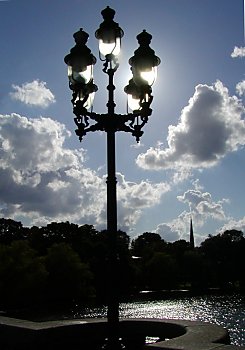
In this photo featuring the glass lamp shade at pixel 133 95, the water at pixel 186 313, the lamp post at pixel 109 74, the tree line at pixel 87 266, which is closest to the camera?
the lamp post at pixel 109 74

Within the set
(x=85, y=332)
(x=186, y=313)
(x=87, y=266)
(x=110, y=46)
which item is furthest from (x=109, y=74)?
(x=87, y=266)

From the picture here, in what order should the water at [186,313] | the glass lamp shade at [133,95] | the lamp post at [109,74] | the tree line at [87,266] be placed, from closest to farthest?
1. the lamp post at [109,74]
2. the glass lamp shade at [133,95]
3. the water at [186,313]
4. the tree line at [87,266]

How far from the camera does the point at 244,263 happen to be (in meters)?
92.6

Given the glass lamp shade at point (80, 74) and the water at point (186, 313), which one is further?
the water at point (186, 313)

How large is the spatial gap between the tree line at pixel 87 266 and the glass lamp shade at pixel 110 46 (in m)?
26.2

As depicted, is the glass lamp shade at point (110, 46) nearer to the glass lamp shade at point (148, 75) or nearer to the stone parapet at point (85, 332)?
the glass lamp shade at point (148, 75)

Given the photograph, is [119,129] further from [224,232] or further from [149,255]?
[224,232]

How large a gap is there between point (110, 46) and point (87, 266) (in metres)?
56.3

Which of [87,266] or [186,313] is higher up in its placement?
[87,266]

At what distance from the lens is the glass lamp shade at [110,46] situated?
689 centimetres

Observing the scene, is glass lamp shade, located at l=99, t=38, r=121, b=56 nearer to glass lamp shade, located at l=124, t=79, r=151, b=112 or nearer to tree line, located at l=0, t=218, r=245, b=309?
glass lamp shade, located at l=124, t=79, r=151, b=112

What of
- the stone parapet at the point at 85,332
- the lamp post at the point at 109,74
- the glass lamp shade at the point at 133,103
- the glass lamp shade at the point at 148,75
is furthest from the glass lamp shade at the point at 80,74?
the stone parapet at the point at 85,332

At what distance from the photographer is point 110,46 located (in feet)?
22.6

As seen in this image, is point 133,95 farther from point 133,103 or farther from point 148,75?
point 148,75
